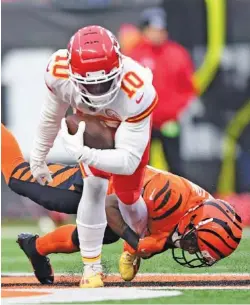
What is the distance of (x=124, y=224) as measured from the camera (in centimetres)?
538

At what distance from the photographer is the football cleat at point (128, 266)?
5.47 meters

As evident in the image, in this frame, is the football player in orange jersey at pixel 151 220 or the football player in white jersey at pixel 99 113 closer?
the football player in white jersey at pixel 99 113

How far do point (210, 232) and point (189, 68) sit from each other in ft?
14.2

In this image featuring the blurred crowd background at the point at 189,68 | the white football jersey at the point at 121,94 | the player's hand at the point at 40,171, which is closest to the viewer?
the white football jersey at the point at 121,94

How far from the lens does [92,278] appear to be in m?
5.29

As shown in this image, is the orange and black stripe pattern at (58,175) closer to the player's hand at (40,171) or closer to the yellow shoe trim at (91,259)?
the player's hand at (40,171)

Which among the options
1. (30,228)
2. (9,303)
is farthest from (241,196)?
(9,303)

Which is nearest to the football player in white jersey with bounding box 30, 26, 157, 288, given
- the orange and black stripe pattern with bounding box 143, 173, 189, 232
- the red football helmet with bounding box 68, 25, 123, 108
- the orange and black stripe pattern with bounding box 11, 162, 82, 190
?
the red football helmet with bounding box 68, 25, 123, 108

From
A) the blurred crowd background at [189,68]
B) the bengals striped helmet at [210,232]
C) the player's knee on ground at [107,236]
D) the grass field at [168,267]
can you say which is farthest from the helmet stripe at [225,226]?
the blurred crowd background at [189,68]

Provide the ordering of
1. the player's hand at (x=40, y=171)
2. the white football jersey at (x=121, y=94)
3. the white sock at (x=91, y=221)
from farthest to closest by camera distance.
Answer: the player's hand at (x=40, y=171)
the white sock at (x=91, y=221)
the white football jersey at (x=121, y=94)

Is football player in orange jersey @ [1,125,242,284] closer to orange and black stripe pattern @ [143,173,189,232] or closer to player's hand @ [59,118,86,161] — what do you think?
orange and black stripe pattern @ [143,173,189,232]

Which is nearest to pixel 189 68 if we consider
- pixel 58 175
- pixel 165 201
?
pixel 58 175

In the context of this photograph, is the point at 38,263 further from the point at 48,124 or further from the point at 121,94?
the point at 121,94

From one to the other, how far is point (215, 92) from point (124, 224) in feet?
15.1
